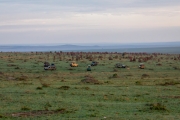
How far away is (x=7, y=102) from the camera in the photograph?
2022 cm

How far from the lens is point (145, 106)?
63.0 ft

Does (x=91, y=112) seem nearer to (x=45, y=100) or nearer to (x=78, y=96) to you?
(x=45, y=100)

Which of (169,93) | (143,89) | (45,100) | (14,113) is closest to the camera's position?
(14,113)

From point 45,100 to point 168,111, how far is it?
7048 mm

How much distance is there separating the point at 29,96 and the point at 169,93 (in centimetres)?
927

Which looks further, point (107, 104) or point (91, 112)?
point (107, 104)

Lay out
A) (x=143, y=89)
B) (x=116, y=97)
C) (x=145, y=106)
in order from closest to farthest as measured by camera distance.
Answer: (x=145, y=106), (x=116, y=97), (x=143, y=89)

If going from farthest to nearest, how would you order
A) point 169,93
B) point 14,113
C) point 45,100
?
point 169,93 → point 45,100 → point 14,113

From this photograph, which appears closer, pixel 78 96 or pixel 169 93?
pixel 78 96

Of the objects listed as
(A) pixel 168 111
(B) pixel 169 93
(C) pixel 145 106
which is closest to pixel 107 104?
(C) pixel 145 106

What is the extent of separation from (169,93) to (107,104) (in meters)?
6.76

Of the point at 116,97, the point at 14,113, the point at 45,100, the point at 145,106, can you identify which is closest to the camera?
the point at 14,113

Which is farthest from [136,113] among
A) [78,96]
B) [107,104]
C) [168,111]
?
[78,96]

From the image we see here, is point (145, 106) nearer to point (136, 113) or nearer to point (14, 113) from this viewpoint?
point (136, 113)
